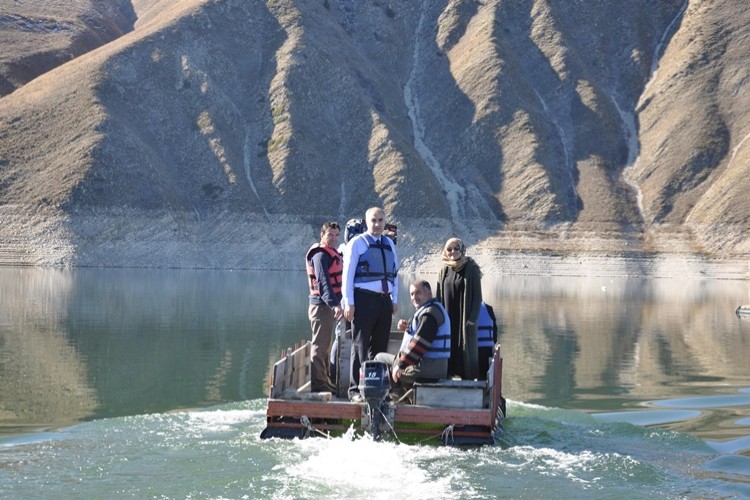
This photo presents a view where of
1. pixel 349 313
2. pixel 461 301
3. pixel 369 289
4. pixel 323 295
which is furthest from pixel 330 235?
pixel 461 301

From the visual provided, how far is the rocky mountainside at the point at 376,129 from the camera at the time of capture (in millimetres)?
96688

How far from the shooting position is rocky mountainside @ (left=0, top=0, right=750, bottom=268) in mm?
96688

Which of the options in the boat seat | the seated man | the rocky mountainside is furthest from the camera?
the rocky mountainside

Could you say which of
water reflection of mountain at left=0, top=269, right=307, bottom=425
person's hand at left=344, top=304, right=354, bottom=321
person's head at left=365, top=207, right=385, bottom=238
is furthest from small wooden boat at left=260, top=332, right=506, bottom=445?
water reflection of mountain at left=0, top=269, right=307, bottom=425

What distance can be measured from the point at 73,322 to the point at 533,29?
104m

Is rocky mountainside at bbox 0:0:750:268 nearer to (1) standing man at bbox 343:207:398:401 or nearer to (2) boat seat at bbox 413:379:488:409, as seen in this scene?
(1) standing man at bbox 343:207:398:401

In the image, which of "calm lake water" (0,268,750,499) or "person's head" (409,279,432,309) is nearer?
"calm lake water" (0,268,750,499)

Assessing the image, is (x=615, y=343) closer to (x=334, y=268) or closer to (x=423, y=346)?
(x=334, y=268)

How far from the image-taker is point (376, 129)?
368 ft

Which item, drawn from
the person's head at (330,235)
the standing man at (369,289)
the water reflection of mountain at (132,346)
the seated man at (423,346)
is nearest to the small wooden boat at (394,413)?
the seated man at (423,346)

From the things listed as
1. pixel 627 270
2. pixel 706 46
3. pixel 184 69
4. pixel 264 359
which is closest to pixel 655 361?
pixel 264 359

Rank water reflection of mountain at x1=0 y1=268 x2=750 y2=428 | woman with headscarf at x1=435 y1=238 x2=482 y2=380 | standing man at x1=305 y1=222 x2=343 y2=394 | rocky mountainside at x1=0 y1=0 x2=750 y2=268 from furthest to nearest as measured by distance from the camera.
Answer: rocky mountainside at x1=0 y1=0 x2=750 y2=268, water reflection of mountain at x1=0 y1=268 x2=750 y2=428, standing man at x1=305 y1=222 x2=343 y2=394, woman with headscarf at x1=435 y1=238 x2=482 y2=380

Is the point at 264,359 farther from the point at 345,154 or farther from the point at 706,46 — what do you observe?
the point at 706,46

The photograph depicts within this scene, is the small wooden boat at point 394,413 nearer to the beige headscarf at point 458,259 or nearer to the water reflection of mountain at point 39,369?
the beige headscarf at point 458,259
